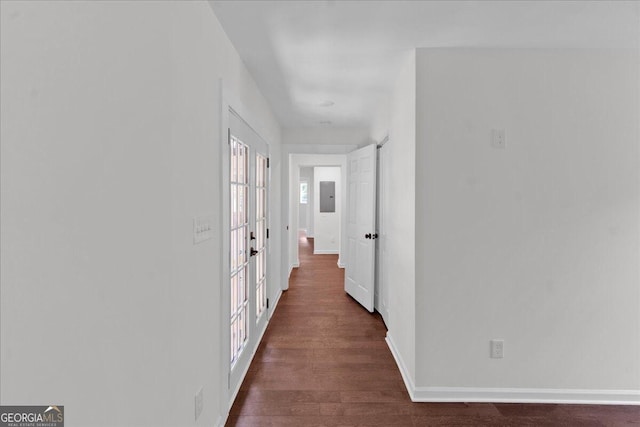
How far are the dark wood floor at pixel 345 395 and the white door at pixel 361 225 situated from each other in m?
0.75

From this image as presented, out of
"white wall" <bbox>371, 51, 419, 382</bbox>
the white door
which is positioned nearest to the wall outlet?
"white wall" <bbox>371, 51, 419, 382</bbox>

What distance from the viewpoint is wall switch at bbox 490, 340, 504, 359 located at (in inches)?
90.4

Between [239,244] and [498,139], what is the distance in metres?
2.03

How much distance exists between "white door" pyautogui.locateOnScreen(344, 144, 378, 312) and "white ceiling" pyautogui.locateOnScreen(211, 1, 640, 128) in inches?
59.2

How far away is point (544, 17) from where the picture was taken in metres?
1.87

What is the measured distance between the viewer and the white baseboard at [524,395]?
7.47 ft

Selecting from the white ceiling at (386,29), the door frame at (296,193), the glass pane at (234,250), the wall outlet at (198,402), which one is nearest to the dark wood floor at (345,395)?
the wall outlet at (198,402)

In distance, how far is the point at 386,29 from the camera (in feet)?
6.59

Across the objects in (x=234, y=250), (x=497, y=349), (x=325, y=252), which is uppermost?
(x=234, y=250)

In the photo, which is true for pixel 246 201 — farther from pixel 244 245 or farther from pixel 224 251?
pixel 224 251

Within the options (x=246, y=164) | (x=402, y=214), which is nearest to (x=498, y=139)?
(x=402, y=214)

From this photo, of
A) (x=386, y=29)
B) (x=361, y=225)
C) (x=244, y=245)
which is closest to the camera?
(x=386, y=29)

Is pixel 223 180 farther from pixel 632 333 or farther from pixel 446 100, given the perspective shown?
pixel 632 333

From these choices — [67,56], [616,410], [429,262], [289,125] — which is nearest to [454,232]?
[429,262]
